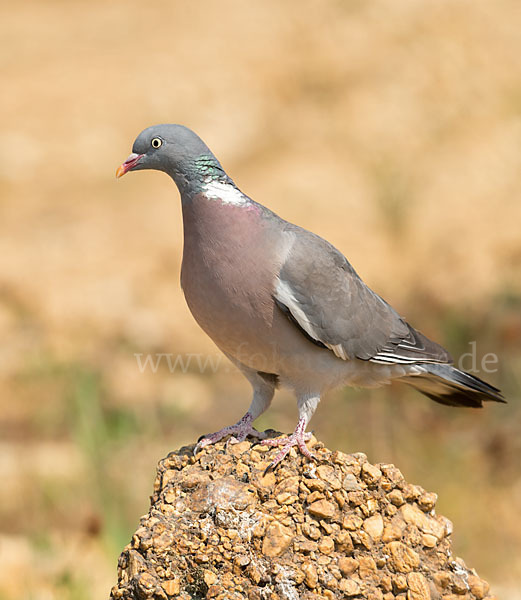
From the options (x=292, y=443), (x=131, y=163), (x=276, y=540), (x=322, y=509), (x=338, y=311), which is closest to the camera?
(x=276, y=540)

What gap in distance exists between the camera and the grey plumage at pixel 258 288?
4.07 metres

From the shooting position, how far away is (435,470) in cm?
843

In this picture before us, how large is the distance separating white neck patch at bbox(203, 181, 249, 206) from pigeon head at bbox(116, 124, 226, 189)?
43 millimetres

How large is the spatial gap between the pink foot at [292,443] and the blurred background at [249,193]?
5.58ft

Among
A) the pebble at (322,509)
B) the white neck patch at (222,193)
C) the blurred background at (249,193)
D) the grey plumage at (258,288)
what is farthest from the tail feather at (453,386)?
the blurred background at (249,193)

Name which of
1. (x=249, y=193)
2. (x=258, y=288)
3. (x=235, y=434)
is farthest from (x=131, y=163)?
(x=249, y=193)

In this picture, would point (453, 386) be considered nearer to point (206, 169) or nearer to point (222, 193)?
point (222, 193)

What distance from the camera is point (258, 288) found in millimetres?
4074

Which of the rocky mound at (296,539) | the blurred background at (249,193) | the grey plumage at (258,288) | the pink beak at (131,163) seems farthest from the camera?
the blurred background at (249,193)

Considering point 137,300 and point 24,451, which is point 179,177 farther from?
point 137,300

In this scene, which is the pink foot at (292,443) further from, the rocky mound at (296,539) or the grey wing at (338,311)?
the grey wing at (338,311)

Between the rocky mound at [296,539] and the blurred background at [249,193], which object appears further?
the blurred background at [249,193]

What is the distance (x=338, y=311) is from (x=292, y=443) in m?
0.88

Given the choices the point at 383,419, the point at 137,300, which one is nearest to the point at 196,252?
the point at 383,419
